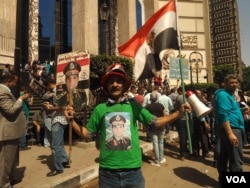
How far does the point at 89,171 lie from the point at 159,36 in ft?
10.5

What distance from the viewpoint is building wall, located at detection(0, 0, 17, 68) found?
45.3ft

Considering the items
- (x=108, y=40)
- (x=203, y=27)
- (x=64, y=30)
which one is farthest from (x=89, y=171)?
(x=203, y=27)

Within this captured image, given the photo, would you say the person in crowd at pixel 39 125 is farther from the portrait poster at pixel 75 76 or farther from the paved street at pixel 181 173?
the paved street at pixel 181 173

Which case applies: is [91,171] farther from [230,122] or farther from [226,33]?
[226,33]

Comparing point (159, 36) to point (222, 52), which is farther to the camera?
point (222, 52)

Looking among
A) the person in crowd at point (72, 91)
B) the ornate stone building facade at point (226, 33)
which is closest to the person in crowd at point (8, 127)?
the person in crowd at point (72, 91)

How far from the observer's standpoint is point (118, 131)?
3135mm

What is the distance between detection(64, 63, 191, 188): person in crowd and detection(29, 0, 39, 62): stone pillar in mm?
24619

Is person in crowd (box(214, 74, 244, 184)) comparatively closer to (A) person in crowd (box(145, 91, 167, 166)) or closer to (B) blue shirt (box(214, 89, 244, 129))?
(B) blue shirt (box(214, 89, 244, 129))

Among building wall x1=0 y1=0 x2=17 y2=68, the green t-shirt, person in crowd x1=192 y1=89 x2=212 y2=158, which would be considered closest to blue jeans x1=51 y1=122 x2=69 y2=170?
the green t-shirt

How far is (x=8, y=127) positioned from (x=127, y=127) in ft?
8.95

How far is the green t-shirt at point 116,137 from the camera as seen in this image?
310 cm

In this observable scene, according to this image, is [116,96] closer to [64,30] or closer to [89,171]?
[89,171]

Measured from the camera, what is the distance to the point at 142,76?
4855 millimetres
